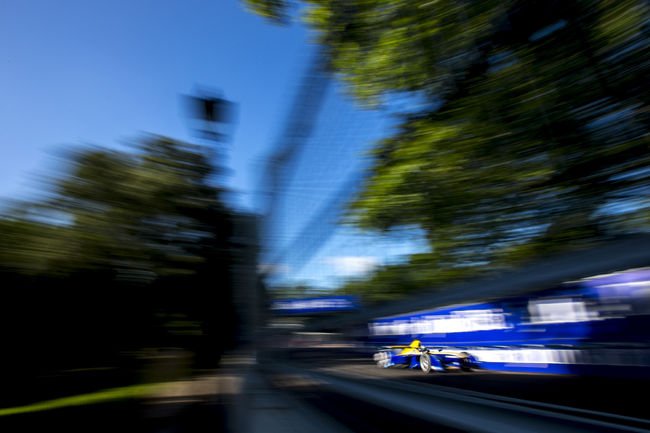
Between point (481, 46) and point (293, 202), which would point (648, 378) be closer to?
point (481, 46)

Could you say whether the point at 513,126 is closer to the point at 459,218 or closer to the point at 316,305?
the point at 459,218

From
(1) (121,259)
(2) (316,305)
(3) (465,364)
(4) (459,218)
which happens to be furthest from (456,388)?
(1) (121,259)

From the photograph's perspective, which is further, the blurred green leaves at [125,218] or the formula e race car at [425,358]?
the blurred green leaves at [125,218]

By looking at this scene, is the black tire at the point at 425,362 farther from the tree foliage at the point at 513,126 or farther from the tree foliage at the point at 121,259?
the tree foliage at the point at 121,259

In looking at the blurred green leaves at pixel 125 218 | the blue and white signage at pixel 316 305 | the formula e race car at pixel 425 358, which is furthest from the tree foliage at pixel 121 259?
the formula e race car at pixel 425 358

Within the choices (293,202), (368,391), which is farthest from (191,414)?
(368,391)

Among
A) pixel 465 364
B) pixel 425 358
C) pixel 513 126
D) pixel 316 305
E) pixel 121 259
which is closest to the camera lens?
pixel 513 126

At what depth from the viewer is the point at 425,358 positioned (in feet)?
3.84

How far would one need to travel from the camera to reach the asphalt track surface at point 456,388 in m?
0.58

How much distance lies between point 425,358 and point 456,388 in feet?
0.50

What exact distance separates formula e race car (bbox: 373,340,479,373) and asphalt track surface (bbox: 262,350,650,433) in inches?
0.8

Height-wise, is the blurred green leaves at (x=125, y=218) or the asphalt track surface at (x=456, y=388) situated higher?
the blurred green leaves at (x=125, y=218)

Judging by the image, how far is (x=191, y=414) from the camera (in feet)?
21.7

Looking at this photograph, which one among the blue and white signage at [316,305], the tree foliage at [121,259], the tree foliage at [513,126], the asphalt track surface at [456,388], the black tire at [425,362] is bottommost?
the asphalt track surface at [456,388]
